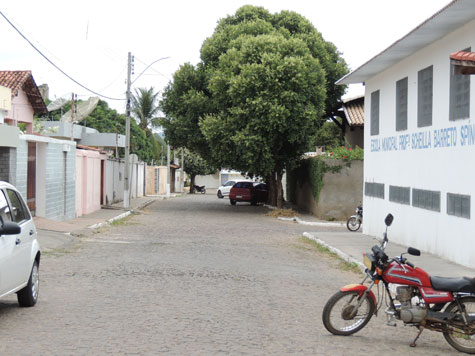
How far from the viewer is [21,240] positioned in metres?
8.21

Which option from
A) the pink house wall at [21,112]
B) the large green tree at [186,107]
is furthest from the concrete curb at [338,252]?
the pink house wall at [21,112]

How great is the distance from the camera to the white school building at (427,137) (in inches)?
513

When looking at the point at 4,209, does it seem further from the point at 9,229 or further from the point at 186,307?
the point at 186,307

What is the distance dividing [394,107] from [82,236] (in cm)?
983

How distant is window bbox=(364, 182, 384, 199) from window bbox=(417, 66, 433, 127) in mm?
3998

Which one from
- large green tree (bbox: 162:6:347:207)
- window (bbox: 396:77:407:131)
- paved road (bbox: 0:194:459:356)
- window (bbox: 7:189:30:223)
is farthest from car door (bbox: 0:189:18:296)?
large green tree (bbox: 162:6:347:207)

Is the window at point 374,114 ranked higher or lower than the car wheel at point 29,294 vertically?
higher

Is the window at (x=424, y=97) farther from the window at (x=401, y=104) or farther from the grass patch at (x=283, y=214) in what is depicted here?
the grass patch at (x=283, y=214)

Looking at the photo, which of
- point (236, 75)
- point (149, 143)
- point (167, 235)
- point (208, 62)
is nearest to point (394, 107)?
point (167, 235)

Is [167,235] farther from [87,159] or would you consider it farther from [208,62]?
[208,62]

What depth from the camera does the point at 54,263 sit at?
13.3 metres

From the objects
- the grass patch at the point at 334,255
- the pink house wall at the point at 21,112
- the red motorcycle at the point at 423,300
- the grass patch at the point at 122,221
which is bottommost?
the grass patch at the point at 334,255

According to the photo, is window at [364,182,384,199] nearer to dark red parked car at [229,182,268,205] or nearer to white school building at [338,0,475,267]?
white school building at [338,0,475,267]

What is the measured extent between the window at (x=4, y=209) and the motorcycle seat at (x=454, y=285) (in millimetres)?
5108
